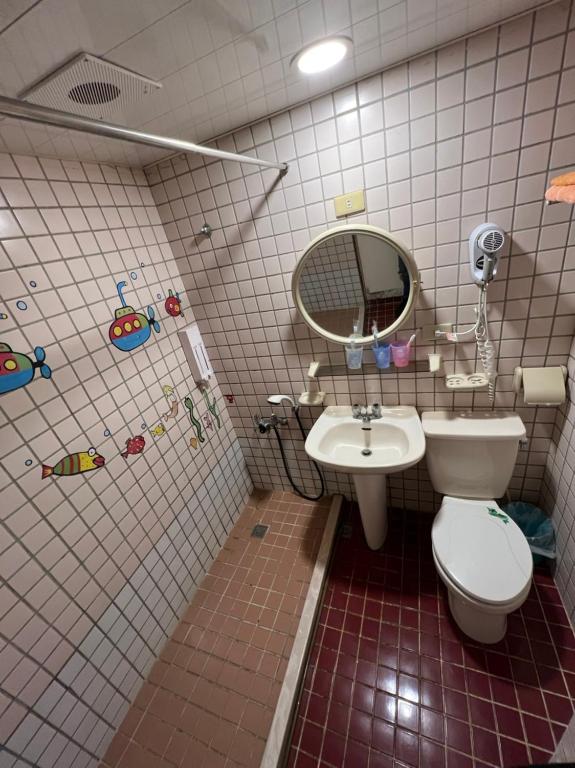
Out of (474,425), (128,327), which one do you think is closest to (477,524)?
(474,425)

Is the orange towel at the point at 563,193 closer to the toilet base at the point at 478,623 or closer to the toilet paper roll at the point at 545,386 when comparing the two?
the toilet paper roll at the point at 545,386

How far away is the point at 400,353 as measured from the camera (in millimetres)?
1342

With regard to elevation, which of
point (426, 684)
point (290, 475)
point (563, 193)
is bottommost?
point (426, 684)

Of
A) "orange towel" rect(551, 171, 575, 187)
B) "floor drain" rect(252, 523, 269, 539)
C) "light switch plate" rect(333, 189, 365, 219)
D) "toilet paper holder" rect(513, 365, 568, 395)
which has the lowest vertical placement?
"floor drain" rect(252, 523, 269, 539)

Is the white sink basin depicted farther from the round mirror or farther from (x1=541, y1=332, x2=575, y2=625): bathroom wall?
(x1=541, y1=332, x2=575, y2=625): bathroom wall

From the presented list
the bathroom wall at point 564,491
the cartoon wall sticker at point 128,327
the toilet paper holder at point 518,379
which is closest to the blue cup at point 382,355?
the toilet paper holder at point 518,379

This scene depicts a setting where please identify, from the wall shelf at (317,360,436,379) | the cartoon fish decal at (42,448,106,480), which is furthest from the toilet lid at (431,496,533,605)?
the cartoon fish decal at (42,448,106,480)

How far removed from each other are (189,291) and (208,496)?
3.88ft

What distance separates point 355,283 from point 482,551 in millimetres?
1231

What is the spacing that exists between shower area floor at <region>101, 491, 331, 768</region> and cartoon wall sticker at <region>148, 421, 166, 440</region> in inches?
36.6

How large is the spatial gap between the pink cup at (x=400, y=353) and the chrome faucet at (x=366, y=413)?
0.27 meters

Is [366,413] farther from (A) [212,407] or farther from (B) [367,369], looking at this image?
(A) [212,407]

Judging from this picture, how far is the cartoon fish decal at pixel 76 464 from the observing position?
104cm

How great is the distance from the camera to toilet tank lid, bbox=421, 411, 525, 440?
4.21 ft
